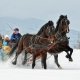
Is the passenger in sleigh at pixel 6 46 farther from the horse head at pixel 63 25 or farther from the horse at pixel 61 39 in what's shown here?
the horse head at pixel 63 25

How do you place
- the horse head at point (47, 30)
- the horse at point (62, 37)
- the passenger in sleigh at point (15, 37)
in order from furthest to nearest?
the passenger in sleigh at point (15, 37) → the horse head at point (47, 30) → the horse at point (62, 37)

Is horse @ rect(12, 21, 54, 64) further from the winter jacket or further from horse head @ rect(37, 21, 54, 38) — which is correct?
the winter jacket

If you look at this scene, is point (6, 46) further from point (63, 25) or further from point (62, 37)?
point (62, 37)

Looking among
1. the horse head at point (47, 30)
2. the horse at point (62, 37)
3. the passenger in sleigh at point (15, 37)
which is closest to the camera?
the horse at point (62, 37)

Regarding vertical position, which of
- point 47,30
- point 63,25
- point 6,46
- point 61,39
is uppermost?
point 63,25

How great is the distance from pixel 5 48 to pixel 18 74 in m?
8.87

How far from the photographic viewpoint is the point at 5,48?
68.6 ft

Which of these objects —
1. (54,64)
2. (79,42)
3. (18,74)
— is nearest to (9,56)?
(54,64)

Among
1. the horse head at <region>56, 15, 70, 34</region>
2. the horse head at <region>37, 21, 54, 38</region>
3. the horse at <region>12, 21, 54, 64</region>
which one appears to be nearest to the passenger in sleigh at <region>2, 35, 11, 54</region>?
the horse at <region>12, 21, 54, 64</region>

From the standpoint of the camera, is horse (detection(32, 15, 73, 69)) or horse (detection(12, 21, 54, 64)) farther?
horse (detection(12, 21, 54, 64))

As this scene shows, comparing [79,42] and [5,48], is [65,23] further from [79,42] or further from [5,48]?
[79,42]

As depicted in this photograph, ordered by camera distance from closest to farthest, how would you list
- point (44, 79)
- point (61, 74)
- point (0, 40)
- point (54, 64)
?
point (44, 79) → point (61, 74) → point (54, 64) → point (0, 40)

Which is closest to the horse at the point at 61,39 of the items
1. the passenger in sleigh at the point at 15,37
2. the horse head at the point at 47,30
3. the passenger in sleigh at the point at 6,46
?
the horse head at the point at 47,30

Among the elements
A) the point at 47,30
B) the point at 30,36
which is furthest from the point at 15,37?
the point at 47,30
